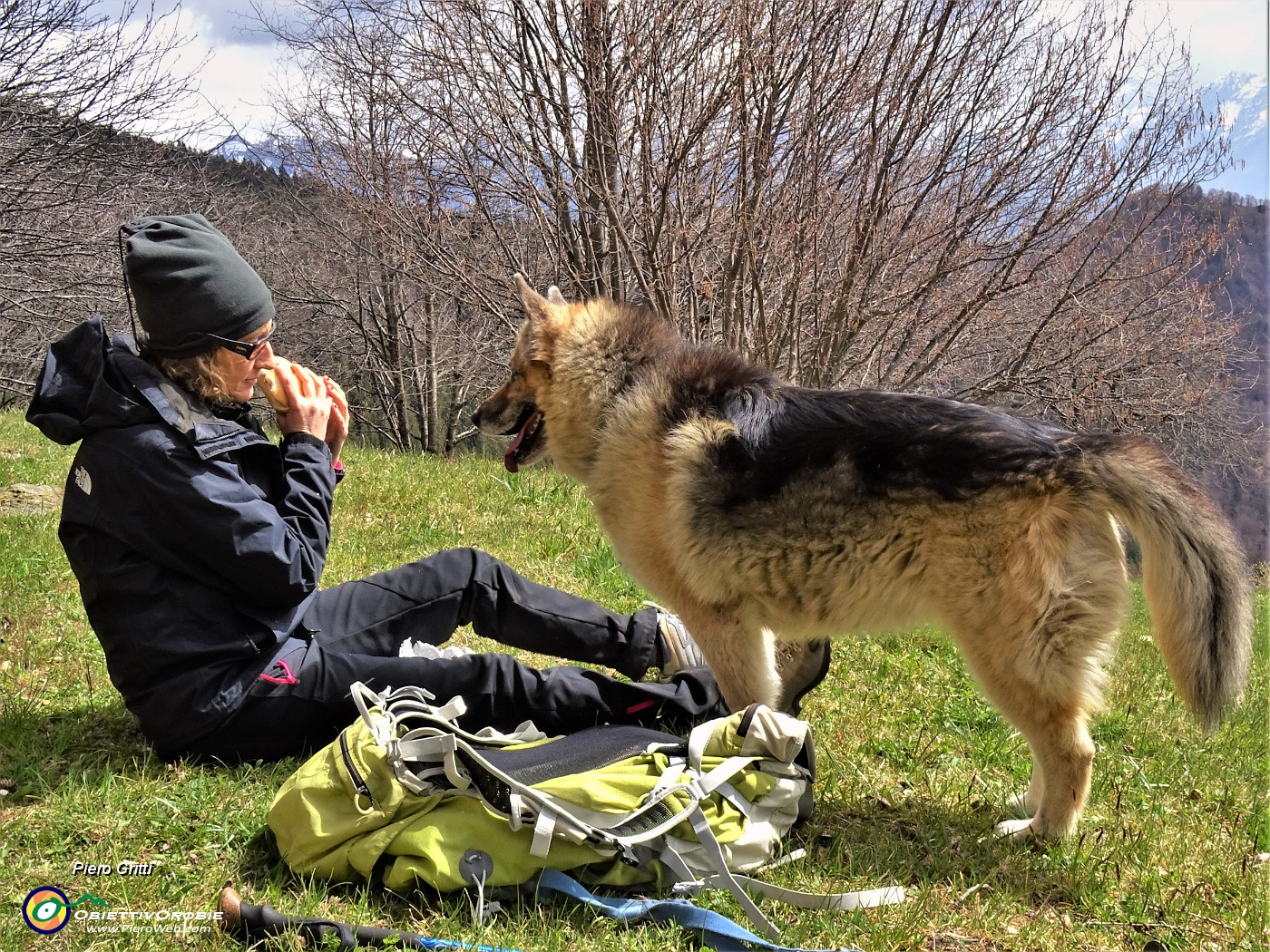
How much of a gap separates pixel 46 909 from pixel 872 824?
271 centimetres

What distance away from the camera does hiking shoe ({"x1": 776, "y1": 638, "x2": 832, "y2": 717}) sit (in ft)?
13.6

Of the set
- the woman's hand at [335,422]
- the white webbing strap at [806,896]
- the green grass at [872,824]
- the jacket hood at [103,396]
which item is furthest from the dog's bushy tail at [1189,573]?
the jacket hood at [103,396]

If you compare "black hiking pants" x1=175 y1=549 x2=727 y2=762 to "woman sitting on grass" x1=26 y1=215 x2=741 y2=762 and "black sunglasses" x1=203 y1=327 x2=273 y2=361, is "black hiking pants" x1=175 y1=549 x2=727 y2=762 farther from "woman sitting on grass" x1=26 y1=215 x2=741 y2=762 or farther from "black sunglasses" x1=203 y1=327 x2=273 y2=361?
"black sunglasses" x1=203 y1=327 x2=273 y2=361

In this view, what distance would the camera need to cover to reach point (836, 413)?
3.50 meters

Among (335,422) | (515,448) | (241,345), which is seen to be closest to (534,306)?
(515,448)

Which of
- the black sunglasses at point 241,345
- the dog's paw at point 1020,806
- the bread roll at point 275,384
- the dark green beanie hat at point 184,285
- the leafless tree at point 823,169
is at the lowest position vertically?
the dog's paw at point 1020,806

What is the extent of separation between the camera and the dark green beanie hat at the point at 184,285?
116 inches

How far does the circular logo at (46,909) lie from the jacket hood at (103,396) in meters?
1.37

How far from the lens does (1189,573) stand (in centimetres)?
291

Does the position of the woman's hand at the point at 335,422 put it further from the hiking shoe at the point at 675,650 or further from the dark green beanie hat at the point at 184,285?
the hiking shoe at the point at 675,650

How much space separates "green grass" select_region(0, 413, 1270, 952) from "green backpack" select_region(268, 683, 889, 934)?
0.35ft

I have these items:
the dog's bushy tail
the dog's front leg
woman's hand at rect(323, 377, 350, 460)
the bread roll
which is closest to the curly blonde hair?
the bread roll

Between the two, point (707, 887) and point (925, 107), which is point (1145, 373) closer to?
point (925, 107)

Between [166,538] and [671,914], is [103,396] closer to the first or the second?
[166,538]
